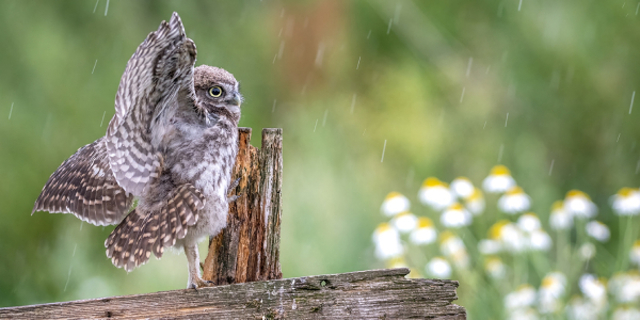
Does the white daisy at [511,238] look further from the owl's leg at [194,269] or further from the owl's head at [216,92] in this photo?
the owl's leg at [194,269]

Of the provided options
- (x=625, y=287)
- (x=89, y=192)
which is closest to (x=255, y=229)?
(x=89, y=192)

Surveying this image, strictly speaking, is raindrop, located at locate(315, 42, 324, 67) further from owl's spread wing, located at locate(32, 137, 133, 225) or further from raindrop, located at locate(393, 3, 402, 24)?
owl's spread wing, located at locate(32, 137, 133, 225)

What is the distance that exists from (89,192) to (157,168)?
9.8 inches

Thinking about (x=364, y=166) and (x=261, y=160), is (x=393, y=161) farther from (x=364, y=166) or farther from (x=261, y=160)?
(x=261, y=160)

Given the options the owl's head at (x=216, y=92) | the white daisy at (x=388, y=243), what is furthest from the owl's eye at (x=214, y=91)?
the white daisy at (x=388, y=243)

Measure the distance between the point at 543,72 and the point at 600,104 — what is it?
0.54m

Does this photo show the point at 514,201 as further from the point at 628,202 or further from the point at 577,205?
the point at 628,202

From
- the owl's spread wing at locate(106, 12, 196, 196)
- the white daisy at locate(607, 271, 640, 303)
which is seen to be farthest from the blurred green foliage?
the owl's spread wing at locate(106, 12, 196, 196)

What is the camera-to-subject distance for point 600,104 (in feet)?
16.6

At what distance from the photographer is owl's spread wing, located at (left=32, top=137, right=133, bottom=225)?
6.36 feet

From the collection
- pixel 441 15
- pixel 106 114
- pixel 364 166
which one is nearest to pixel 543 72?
pixel 441 15

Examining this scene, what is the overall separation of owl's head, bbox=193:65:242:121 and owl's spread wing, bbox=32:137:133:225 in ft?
1.27

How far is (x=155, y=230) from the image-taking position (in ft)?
6.02

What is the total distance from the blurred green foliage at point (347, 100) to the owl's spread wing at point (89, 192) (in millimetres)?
1851
